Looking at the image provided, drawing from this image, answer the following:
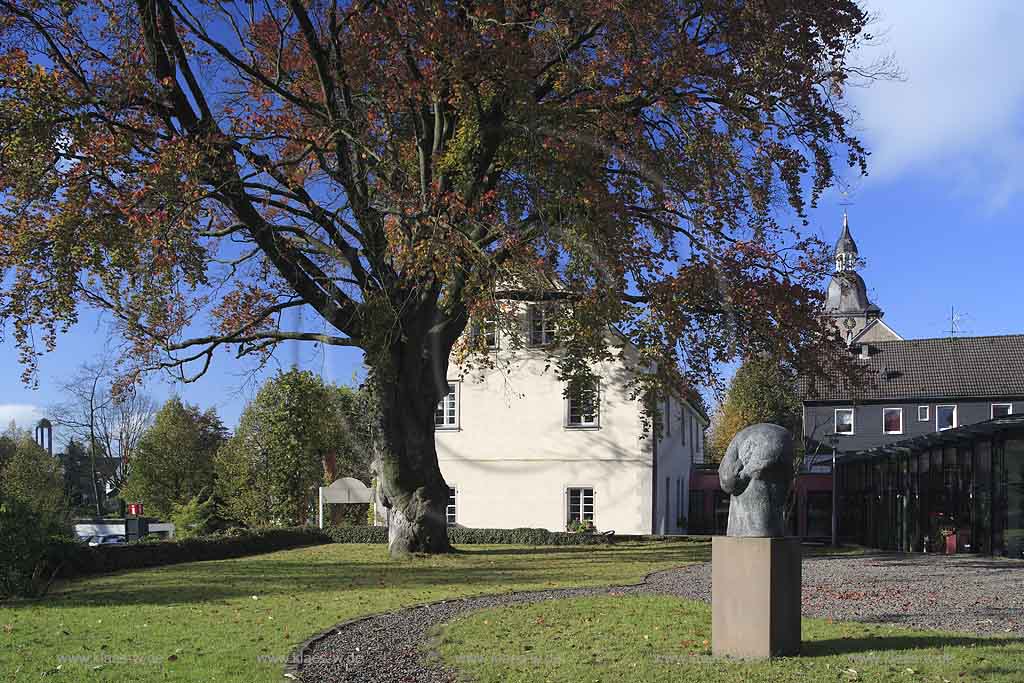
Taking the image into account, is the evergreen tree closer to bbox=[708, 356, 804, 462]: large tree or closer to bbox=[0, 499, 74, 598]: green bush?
bbox=[0, 499, 74, 598]: green bush

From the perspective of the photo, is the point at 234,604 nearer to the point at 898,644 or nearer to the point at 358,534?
the point at 898,644

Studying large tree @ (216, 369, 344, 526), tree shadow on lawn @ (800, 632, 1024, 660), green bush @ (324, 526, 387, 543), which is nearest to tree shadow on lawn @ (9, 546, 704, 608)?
green bush @ (324, 526, 387, 543)

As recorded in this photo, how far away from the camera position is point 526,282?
1836 cm

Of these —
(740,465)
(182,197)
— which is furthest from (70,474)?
(740,465)

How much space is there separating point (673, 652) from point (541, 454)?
2689 cm

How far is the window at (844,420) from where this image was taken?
52875 mm

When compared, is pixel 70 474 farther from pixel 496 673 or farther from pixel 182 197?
pixel 496 673

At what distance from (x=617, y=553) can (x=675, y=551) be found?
1873mm

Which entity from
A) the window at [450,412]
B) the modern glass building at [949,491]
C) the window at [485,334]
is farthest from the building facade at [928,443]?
the window at [450,412]

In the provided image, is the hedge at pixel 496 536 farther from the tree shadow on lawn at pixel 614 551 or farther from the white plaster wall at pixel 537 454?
the white plaster wall at pixel 537 454

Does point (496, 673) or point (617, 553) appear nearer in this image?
point (496, 673)

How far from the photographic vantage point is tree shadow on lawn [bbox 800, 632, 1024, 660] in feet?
30.7

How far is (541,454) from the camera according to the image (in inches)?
1431

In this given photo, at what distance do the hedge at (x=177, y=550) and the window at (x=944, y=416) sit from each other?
3334 centimetres
